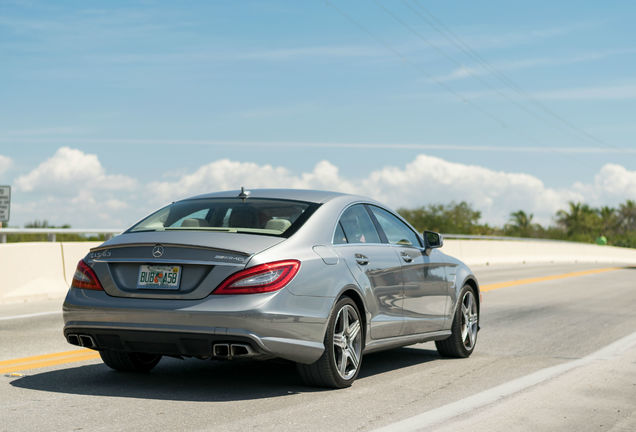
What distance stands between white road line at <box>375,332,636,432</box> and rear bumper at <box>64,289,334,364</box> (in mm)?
1047

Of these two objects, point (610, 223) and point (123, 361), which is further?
point (610, 223)

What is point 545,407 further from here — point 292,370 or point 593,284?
point 593,284

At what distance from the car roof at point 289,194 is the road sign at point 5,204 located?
2070 centimetres

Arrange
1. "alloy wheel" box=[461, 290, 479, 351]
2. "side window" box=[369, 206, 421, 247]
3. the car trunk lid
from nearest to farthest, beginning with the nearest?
1. the car trunk lid
2. "side window" box=[369, 206, 421, 247]
3. "alloy wheel" box=[461, 290, 479, 351]

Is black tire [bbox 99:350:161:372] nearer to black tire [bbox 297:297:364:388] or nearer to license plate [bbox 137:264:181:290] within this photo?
license plate [bbox 137:264:181:290]

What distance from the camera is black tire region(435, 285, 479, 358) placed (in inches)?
357

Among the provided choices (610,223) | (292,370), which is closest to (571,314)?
(292,370)

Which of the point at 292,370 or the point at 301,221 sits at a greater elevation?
the point at 301,221

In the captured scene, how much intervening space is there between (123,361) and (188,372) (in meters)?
0.56

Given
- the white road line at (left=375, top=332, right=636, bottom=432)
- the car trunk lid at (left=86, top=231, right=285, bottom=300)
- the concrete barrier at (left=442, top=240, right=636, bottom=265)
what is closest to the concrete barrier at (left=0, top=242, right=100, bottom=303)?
the car trunk lid at (left=86, top=231, right=285, bottom=300)

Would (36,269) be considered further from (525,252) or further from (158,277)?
(525,252)

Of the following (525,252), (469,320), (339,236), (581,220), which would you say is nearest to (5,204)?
(469,320)

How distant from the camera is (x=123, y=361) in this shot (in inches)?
297

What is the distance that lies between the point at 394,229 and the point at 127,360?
8.75 feet
